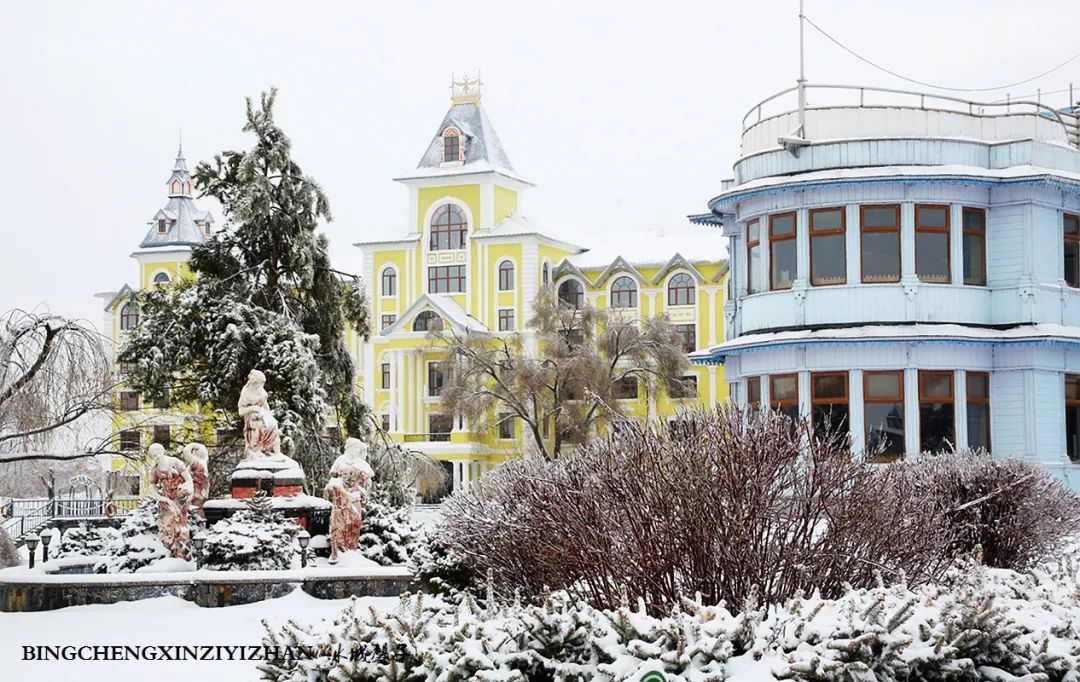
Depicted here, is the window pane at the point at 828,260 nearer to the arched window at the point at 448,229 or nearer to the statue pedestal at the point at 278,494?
the statue pedestal at the point at 278,494

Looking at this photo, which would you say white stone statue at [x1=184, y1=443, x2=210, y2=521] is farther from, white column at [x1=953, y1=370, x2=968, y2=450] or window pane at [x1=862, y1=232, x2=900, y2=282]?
white column at [x1=953, y1=370, x2=968, y2=450]

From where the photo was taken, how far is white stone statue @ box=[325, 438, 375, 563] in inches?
859

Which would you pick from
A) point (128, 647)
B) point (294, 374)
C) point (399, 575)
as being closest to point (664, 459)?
point (128, 647)

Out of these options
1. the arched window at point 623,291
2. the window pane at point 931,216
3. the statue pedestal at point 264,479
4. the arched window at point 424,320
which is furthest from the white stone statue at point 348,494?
the arched window at point 623,291

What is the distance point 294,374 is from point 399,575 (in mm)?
12681

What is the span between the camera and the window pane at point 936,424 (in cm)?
2628

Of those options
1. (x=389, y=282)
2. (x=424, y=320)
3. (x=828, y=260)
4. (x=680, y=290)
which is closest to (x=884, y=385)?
(x=828, y=260)

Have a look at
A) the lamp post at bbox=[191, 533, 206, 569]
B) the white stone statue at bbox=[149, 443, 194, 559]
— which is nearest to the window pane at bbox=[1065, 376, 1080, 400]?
the lamp post at bbox=[191, 533, 206, 569]

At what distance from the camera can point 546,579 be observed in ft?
37.7

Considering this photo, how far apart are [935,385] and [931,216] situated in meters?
3.05

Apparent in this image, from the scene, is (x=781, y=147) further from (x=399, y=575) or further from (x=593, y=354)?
(x=593, y=354)

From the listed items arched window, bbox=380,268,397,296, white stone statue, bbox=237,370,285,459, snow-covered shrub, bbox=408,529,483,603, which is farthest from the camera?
arched window, bbox=380,268,397,296

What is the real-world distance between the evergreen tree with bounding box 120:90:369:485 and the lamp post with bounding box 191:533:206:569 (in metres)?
9.79

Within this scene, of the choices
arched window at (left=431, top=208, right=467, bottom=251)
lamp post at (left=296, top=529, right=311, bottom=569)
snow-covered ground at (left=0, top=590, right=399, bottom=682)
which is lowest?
snow-covered ground at (left=0, top=590, right=399, bottom=682)
